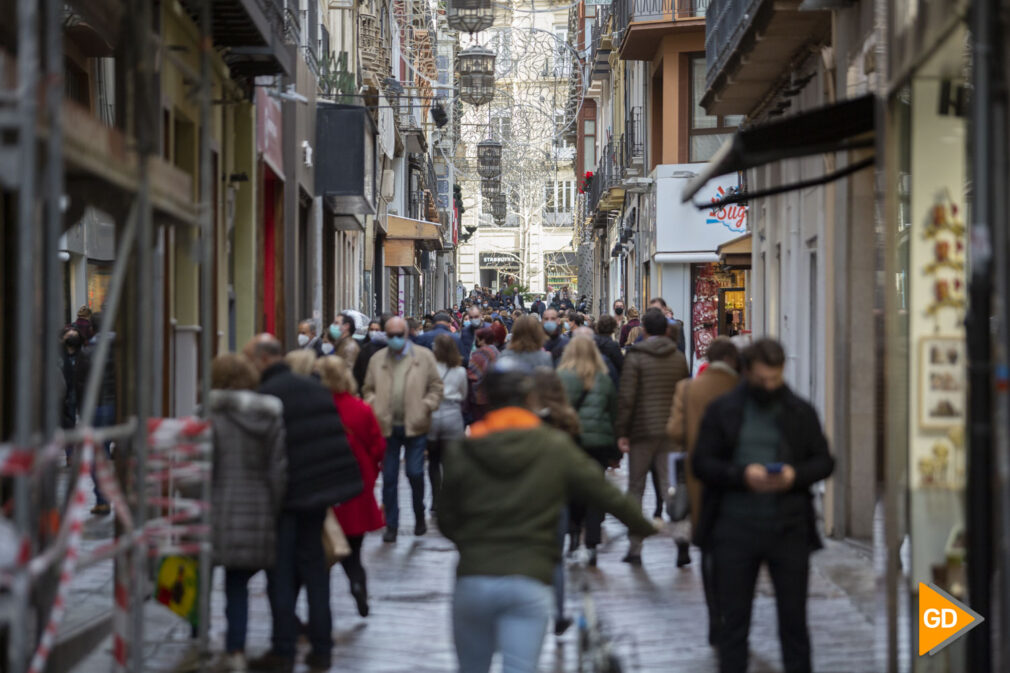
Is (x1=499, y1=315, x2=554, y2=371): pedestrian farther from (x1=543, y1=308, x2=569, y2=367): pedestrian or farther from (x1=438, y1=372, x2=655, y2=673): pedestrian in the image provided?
(x1=438, y1=372, x2=655, y2=673): pedestrian

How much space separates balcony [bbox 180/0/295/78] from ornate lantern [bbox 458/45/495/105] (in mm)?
9311

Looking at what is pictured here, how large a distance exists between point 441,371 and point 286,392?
5.80m

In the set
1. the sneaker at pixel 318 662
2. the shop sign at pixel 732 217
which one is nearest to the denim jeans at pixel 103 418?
the sneaker at pixel 318 662

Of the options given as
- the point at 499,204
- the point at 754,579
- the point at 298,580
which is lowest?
the point at 298,580

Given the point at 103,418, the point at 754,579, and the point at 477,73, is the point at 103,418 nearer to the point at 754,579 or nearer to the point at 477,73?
the point at 754,579

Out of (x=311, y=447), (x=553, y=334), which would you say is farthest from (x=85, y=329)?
(x=311, y=447)

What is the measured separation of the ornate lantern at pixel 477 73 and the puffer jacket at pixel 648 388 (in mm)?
13560

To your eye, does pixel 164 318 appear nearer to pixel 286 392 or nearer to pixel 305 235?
pixel 286 392

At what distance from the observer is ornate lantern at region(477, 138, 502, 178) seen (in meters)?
41.2

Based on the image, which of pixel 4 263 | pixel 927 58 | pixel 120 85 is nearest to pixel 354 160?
pixel 120 85

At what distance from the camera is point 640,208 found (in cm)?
3612

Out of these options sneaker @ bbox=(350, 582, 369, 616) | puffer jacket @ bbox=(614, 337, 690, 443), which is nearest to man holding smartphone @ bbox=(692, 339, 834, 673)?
sneaker @ bbox=(350, 582, 369, 616)

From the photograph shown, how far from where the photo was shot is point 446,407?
544 inches

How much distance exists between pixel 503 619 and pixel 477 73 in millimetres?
19843
